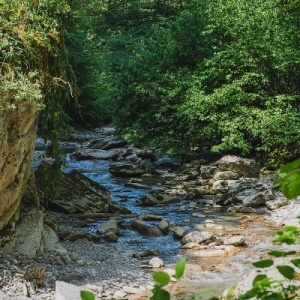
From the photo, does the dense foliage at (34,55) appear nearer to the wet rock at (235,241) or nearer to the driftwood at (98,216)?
the driftwood at (98,216)

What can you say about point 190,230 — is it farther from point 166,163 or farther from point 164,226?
point 166,163

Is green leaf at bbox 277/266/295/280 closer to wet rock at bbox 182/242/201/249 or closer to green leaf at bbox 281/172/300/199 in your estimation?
green leaf at bbox 281/172/300/199

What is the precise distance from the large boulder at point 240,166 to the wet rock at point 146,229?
6.49 meters

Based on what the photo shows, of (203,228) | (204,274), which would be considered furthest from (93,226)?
(204,274)

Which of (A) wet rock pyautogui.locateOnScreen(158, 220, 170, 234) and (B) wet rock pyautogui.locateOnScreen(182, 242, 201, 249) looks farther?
(A) wet rock pyautogui.locateOnScreen(158, 220, 170, 234)

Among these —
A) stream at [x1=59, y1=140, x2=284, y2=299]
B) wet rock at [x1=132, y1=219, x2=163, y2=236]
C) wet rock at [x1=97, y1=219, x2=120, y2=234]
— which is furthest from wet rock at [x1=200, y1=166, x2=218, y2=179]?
wet rock at [x1=97, y1=219, x2=120, y2=234]

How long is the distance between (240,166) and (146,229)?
22.3 ft

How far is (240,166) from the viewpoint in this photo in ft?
51.3

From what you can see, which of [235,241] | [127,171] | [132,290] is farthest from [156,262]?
[127,171]

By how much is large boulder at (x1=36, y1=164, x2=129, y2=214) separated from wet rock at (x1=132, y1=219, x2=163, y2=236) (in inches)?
54.6

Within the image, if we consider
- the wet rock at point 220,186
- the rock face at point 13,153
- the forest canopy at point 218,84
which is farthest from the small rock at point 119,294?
the forest canopy at point 218,84

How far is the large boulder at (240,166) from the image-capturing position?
15.5 meters

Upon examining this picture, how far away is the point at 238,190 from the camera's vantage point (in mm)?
13383

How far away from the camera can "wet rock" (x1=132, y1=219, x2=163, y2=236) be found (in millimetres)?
9547
